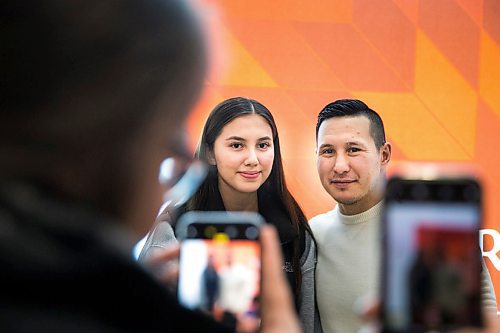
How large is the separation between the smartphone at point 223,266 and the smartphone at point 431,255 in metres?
0.24

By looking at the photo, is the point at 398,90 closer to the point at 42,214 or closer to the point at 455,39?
the point at 455,39

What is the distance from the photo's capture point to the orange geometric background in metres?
2.81

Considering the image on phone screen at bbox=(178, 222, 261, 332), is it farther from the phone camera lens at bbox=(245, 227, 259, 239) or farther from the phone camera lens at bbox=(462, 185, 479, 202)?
the phone camera lens at bbox=(462, 185, 479, 202)

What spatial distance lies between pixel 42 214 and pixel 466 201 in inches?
18.9

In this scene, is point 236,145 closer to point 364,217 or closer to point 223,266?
point 364,217

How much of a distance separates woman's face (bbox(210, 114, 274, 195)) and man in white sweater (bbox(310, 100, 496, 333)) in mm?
172

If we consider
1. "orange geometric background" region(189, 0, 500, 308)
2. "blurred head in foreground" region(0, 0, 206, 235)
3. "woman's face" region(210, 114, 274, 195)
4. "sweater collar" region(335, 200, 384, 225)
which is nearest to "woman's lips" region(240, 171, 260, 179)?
"woman's face" region(210, 114, 274, 195)

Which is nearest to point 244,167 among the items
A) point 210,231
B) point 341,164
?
point 341,164

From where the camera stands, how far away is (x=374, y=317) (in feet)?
2.29

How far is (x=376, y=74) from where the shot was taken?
2840 millimetres

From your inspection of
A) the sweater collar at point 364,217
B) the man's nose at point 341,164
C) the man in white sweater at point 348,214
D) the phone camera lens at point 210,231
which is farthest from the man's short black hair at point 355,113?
the phone camera lens at point 210,231

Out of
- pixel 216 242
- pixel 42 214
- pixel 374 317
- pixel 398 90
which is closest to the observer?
pixel 42 214

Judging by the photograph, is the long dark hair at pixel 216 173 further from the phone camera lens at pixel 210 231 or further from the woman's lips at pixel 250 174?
the phone camera lens at pixel 210 231

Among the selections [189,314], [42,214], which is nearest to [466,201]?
[189,314]
